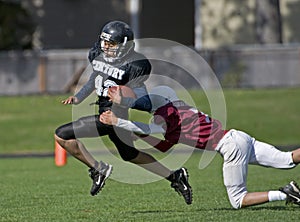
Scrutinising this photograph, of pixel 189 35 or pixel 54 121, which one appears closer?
pixel 54 121

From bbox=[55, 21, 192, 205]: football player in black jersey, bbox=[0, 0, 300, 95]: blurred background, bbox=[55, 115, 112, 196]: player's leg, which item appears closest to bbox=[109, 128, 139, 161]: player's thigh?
bbox=[55, 21, 192, 205]: football player in black jersey

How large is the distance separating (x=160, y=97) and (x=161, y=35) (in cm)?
2511

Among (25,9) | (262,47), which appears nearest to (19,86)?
(25,9)

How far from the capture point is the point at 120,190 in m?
10.9

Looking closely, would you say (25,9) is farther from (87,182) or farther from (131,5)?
(87,182)

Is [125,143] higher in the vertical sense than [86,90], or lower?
lower

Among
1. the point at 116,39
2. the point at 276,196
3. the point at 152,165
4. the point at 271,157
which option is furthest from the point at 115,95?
the point at 276,196

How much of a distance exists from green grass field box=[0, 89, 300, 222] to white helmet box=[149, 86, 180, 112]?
1.02 meters

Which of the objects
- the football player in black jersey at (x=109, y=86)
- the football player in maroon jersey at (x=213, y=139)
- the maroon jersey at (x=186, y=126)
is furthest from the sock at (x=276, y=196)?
the football player in black jersey at (x=109, y=86)

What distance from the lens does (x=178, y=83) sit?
86.7 feet

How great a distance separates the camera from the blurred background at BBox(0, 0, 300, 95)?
2670 cm

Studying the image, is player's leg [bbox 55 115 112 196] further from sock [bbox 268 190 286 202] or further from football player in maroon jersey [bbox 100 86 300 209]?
sock [bbox 268 190 286 202]

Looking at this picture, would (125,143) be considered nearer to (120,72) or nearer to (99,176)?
(99,176)

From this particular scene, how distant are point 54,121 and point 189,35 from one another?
34.6 ft
